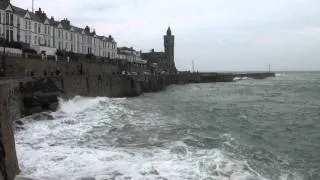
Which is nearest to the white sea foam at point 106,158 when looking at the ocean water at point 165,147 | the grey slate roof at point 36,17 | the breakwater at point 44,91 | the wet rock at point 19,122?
the ocean water at point 165,147

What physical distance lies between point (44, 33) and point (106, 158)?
49.3 metres

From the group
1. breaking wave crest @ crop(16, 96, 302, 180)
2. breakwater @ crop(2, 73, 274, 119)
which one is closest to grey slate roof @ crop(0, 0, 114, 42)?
breakwater @ crop(2, 73, 274, 119)

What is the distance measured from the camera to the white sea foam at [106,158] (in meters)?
14.3

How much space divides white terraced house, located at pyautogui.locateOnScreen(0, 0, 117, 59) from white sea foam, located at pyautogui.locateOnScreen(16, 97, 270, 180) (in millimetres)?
32778

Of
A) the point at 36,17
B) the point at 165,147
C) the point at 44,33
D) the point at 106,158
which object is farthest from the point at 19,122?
the point at 44,33

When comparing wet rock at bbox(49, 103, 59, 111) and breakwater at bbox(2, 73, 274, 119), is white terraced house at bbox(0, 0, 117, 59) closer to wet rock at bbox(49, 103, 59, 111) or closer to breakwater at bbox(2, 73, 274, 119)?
breakwater at bbox(2, 73, 274, 119)

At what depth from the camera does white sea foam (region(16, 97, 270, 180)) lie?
14289mm

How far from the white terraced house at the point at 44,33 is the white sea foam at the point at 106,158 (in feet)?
108

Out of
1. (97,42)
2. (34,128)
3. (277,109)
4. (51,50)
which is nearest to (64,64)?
(51,50)

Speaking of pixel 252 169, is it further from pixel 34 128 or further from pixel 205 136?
pixel 34 128

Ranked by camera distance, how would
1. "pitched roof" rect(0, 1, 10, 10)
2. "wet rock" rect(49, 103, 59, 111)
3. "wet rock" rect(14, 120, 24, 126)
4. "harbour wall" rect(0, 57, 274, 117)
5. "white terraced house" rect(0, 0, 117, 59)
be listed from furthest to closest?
"white terraced house" rect(0, 0, 117, 59) < "pitched roof" rect(0, 1, 10, 10) < "wet rock" rect(49, 103, 59, 111) < "harbour wall" rect(0, 57, 274, 117) < "wet rock" rect(14, 120, 24, 126)

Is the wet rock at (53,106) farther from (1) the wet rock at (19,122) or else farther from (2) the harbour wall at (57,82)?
(1) the wet rock at (19,122)

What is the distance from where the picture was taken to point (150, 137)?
21.2m

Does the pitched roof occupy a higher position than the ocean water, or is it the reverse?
the pitched roof
